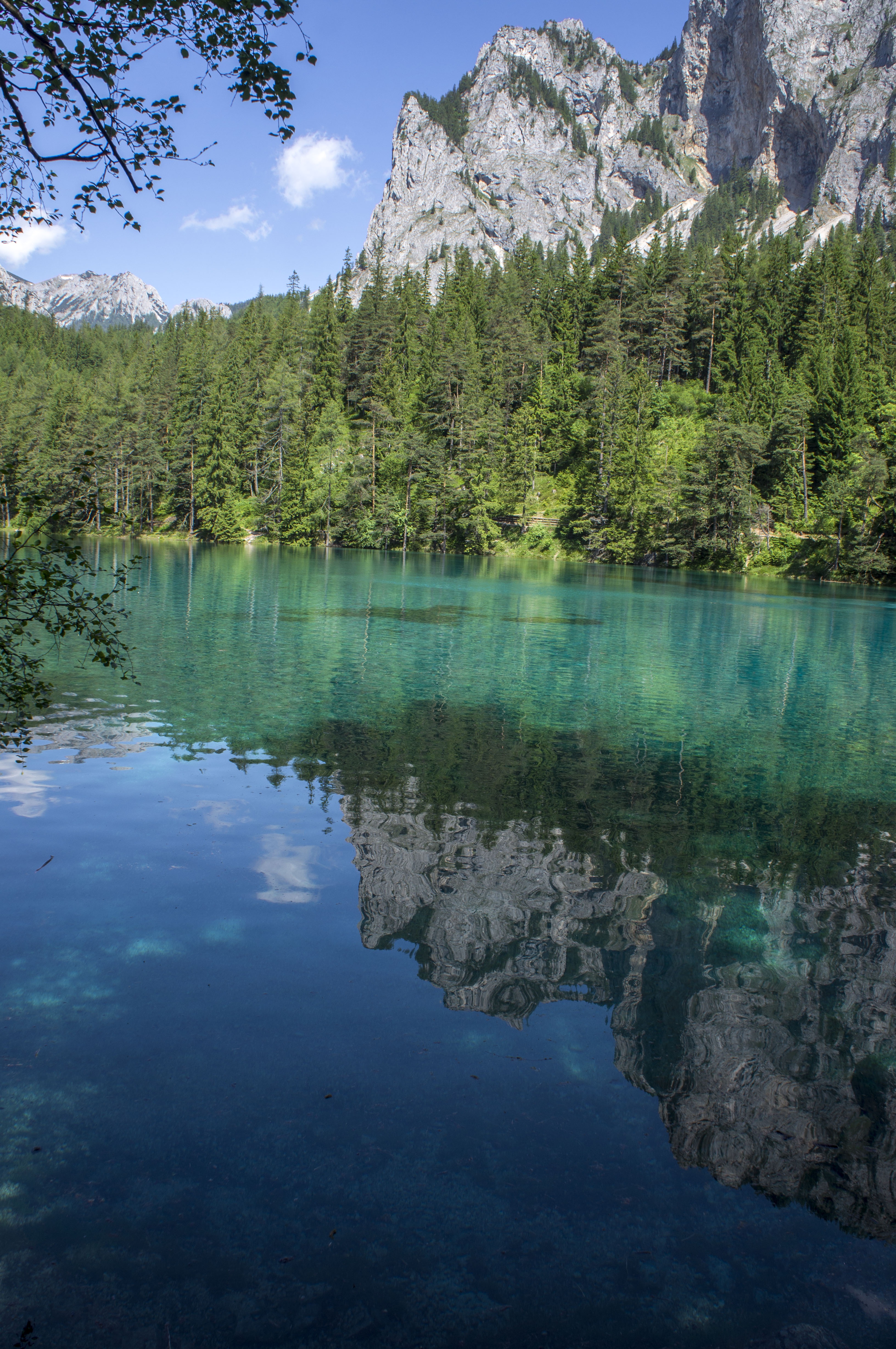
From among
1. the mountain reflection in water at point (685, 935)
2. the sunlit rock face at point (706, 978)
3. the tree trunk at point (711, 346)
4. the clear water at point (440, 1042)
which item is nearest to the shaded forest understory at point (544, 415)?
the tree trunk at point (711, 346)

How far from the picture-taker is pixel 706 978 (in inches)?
251

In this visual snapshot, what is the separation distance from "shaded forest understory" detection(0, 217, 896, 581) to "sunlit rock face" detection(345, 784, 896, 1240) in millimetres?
63656

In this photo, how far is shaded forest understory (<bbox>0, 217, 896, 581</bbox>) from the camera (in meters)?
73.1

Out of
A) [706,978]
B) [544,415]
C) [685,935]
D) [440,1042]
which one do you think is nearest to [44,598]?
[440,1042]

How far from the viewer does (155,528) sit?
331ft

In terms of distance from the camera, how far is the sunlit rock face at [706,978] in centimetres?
459

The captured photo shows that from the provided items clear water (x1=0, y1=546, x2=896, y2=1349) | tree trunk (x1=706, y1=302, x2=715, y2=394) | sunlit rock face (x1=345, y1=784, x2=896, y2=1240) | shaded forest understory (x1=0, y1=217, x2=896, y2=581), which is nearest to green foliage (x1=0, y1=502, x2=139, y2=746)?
clear water (x1=0, y1=546, x2=896, y2=1349)

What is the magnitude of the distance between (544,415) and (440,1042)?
3735 inches

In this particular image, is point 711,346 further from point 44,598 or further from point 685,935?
point 44,598

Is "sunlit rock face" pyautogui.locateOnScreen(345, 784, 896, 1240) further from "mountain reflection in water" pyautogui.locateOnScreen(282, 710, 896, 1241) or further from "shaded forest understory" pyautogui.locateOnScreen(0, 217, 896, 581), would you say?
"shaded forest understory" pyautogui.locateOnScreen(0, 217, 896, 581)

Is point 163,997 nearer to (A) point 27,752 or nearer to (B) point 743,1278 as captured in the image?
(B) point 743,1278

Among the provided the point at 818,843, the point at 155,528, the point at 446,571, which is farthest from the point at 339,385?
the point at 818,843

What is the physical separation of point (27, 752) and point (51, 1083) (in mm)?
7942

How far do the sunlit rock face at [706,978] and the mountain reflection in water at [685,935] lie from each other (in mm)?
16
